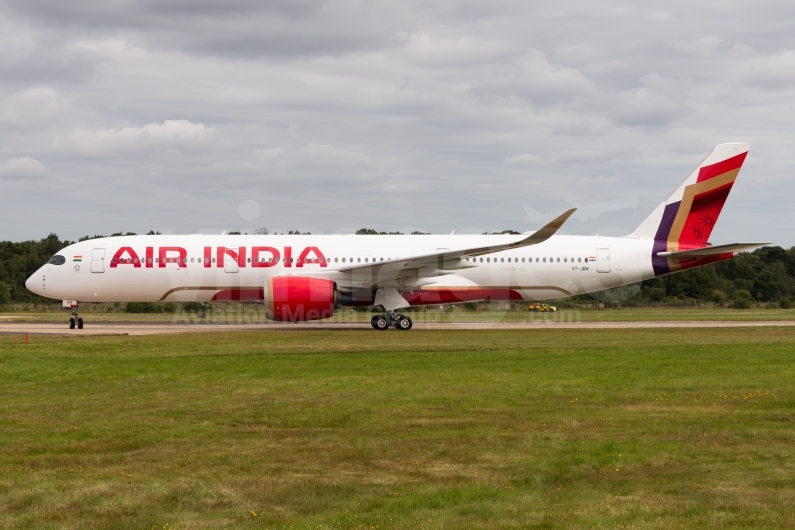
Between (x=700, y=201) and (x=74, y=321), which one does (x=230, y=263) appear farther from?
(x=700, y=201)

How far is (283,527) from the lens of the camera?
6.80 meters

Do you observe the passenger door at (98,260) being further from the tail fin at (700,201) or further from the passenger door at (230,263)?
the tail fin at (700,201)

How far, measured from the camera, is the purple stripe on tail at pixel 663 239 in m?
33.0

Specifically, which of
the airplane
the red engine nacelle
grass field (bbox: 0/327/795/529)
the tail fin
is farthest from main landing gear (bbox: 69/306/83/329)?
the tail fin

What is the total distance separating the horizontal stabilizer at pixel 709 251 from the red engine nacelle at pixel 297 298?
1318cm

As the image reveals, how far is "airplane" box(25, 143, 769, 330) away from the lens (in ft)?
105

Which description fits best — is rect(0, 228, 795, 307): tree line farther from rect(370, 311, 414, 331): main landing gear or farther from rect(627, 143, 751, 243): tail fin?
rect(370, 311, 414, 331): main landing gear

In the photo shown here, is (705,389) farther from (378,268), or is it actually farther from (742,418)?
(378,268)

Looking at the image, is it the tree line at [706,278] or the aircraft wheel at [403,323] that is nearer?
the aircraft wheel at [403,323]

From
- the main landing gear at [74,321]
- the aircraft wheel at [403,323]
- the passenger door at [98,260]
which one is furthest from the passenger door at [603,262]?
the main landing gear at [74,321]

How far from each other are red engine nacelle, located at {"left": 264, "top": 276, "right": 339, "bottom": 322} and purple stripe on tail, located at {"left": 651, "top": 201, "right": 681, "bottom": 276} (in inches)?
504

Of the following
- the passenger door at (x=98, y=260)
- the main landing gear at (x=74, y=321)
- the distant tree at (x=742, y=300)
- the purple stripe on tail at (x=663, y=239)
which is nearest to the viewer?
the main landing gear at (x=74, y=321)

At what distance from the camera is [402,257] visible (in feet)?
106

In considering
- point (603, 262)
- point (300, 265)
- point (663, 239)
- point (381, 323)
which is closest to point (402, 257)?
point (381, 323)
